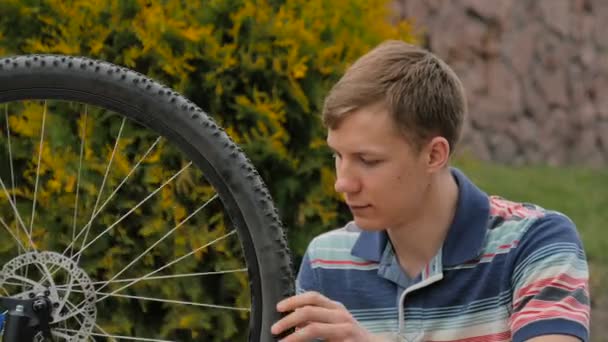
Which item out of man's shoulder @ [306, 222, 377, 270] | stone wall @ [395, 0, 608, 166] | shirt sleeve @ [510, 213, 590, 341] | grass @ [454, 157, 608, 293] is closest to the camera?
shirt sleeve @ [510, 213, 590, 341]

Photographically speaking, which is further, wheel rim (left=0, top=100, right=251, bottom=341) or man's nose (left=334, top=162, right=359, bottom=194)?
wheel rim (left=0, top=100, right=251, bottom=341)

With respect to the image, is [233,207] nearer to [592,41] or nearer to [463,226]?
[463,226]

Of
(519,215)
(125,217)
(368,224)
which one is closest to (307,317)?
(368,224)

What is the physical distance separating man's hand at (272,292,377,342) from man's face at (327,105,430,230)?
9.1 inches

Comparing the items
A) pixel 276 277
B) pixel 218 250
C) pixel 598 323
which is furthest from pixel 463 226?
pixel 598 323

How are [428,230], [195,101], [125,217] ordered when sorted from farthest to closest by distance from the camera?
[195,101]
[125,217]
[428,230]

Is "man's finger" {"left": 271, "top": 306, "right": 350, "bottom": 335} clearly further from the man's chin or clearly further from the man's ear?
the man's ear

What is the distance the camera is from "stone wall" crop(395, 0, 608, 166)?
24.6 ft

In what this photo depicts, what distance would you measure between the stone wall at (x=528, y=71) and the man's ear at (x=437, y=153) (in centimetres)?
548

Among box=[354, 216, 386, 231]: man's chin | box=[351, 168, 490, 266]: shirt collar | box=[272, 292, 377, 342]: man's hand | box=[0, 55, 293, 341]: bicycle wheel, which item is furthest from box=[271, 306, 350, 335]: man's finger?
box=[0, 55, 293, 341]: bicycle wheel

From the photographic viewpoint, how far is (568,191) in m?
6.73

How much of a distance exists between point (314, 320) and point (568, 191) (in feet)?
17.5

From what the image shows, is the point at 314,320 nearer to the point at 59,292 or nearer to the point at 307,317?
the point at 307,317

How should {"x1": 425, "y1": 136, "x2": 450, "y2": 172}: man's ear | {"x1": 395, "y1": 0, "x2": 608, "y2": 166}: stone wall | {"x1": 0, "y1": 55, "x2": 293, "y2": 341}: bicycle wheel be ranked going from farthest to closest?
{"x1": 395, "y1": 0, "x2": 608, "y2": 166}: stone wall < {"x1": 0, "y1": 55, "x2": 293, "y2": 341}: bicycle wheel < {"x1": 425, "y1": 136, "x2": 450, "y2": 172}: man's ear
